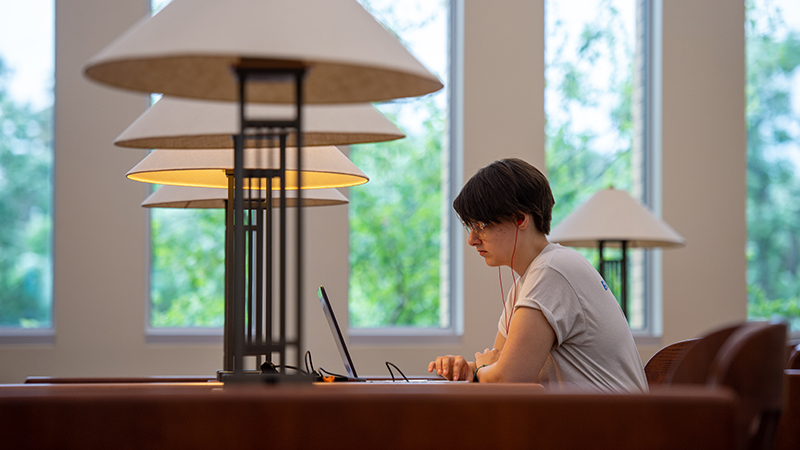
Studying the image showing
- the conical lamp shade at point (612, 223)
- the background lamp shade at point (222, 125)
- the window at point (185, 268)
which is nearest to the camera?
the background lamp shade at point (222, 125)

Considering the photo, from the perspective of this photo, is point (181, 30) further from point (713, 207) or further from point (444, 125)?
point (713, 207)

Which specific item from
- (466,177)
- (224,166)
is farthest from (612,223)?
(224,166)

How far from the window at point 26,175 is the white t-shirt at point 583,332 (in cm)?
390

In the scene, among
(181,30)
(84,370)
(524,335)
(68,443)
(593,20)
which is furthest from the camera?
(593,20)

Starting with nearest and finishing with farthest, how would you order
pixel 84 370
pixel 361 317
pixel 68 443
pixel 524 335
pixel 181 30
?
pixel 68 443, pixel 181 30, pixel 524 335, pixel 84 370, pixel 361 317

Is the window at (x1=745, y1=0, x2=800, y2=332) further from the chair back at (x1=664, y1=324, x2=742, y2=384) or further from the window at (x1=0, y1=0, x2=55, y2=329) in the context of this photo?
the window at (x1=0, y1=0, x2=55, y2=329)

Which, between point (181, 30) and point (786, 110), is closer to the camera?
point (181, 30)

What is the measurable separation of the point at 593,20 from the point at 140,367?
401 cm

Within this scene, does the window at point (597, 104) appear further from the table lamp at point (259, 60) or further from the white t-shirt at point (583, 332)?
the table lamp at point (259, 60)

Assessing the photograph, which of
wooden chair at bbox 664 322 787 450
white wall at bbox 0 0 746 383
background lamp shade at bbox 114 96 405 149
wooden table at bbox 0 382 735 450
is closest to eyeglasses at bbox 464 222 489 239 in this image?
background lamp shade at bbox 114 96 405 149

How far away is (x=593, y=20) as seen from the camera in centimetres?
553

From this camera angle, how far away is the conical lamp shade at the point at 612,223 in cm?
375

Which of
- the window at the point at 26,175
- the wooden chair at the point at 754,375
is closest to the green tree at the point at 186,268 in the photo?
the window at the point at 26,175

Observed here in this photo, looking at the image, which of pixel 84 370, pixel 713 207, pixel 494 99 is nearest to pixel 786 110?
pixel 713 207
